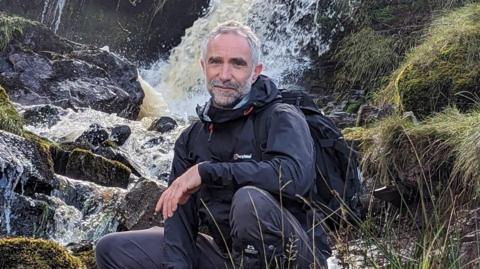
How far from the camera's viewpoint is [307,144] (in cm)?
320

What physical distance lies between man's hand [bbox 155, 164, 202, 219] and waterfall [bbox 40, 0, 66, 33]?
15392 mm

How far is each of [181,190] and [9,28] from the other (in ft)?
35.0

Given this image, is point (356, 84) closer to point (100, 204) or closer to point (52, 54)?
point (52, 54)

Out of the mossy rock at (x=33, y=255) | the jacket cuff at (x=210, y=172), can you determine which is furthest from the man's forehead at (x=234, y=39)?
the mossy rock at (x=33, y=255)

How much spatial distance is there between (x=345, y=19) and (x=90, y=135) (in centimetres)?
599

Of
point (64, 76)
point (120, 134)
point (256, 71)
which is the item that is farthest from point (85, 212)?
point (64, 76)

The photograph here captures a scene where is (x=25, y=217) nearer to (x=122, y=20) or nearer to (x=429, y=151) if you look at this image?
(x=429, y=151)

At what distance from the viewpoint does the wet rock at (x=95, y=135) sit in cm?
951

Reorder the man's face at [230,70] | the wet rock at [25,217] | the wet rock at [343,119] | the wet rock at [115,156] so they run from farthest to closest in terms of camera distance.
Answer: the wet rock at [343,119] → the wet rock at [115,156] → the wet rock at [25,217] → the man's face at [230,70]

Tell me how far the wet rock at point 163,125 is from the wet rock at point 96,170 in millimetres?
3021

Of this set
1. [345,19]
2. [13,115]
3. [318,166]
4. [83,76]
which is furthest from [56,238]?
[345,19]

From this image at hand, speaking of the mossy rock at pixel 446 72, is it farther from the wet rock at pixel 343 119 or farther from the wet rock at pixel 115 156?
the wet rock at pixel 115 156

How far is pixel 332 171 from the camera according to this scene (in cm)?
325

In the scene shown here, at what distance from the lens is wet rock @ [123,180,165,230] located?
579 cm
